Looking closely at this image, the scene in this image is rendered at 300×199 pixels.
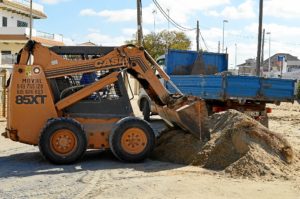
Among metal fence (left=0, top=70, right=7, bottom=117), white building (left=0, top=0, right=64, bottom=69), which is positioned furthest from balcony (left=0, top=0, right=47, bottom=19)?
metal fence (left=0, top=70, right=7, bottom=117)

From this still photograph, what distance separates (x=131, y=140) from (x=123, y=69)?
151cm

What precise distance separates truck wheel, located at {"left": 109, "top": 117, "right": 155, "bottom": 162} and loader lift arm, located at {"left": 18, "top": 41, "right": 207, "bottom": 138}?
0.75m

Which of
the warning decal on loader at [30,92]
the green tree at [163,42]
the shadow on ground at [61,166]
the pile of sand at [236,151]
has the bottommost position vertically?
the shadow on ground at [61,166]

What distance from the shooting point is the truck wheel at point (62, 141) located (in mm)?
9570

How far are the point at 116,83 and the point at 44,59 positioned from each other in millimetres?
1523

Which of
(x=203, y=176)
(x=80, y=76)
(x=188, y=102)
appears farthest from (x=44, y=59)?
(x=203, y=176)

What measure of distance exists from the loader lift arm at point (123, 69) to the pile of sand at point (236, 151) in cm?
41

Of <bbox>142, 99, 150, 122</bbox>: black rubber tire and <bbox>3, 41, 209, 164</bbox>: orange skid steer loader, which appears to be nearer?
<bbox>3, 41, 209, 164</bbox>: orange skid steer loader

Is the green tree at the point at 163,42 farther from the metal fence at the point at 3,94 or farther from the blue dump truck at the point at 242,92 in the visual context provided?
the blue dump truck at the point at 242,92

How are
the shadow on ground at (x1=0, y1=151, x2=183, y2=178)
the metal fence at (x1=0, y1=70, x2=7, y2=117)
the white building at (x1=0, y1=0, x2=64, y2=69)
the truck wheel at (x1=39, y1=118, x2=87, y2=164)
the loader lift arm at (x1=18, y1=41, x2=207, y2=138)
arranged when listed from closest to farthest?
1. the shadow on ground at (x1=0, y1=151, x2=183, y2=178)
2. the truck wheel at (x1=39, y1=118, x2=87, y2=164)
3. the loader lift arm at (x1=18, y1=41, x2=207, y2=138)
4. the metal fence at (x1=0, y1=70, x2=7, y2=117)
5. the white building at (x1=0, y1=0, x2=64, y2=69)

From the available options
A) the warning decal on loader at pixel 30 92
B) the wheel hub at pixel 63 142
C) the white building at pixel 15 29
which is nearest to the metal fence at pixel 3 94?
the warning decal on loader at pixel 30 92

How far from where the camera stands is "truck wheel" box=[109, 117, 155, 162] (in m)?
9.75

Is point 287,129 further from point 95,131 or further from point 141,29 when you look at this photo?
point 141,29

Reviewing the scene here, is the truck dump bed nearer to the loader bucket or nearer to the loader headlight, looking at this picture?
the loader bucket
